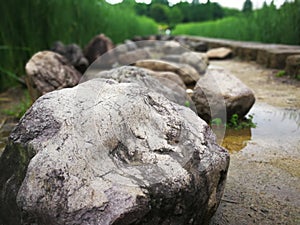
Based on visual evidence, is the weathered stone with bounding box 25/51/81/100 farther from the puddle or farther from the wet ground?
the puddle

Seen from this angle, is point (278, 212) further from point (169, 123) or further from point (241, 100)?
point (241, 100)

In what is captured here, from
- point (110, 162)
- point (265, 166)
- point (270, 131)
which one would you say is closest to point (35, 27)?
point (270, 131)

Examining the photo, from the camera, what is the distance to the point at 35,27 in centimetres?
428

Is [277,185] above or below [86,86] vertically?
below

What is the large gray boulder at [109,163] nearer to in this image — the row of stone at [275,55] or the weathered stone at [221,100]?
the weathered stone at [221,100]

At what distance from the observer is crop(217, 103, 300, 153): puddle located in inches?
74.8

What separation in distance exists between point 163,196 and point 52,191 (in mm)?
317

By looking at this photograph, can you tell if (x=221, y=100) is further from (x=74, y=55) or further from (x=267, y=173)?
(x=74, y=55)

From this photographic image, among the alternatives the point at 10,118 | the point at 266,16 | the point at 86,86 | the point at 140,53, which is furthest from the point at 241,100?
the point at 266,16

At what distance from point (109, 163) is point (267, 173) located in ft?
2.98

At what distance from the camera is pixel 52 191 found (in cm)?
86

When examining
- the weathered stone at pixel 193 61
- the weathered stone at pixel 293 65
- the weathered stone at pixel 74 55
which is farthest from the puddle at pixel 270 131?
the weathered stone at pixel 74 55

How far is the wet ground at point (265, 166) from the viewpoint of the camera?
1158mm

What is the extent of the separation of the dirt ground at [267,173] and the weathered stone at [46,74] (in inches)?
70.8
